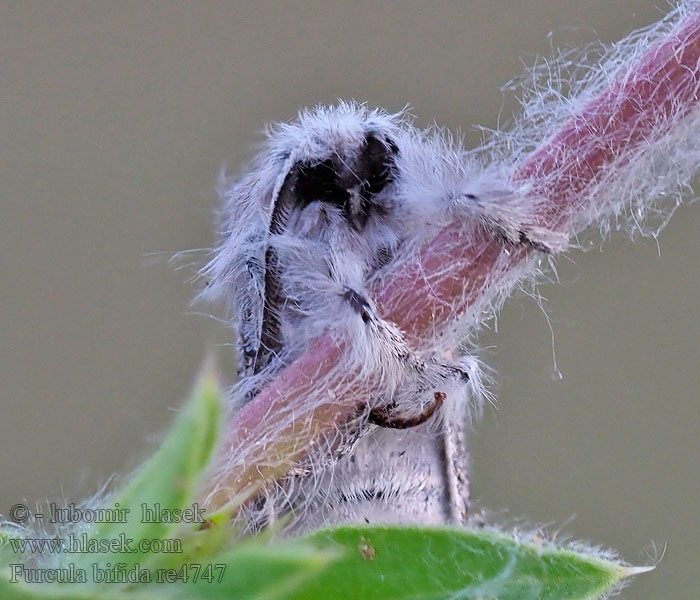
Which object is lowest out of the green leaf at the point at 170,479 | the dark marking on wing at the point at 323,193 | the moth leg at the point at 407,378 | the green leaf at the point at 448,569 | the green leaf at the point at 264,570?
the green leaf at the point at 264,570

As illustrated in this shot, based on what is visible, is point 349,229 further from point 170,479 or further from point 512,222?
point 170,479

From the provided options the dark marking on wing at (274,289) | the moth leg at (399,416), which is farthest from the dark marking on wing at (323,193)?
the moth leg at (399,416)

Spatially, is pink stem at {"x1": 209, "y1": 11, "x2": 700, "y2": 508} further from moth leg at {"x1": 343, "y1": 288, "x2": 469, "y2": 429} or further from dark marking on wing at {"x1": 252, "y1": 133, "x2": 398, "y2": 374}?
dark marking on wing at {"x1": 252, "y1": 133, "x2": 398, "y2": 374}

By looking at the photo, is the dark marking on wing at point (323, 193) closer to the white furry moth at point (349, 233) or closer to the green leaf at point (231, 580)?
the white furry moth at point (349, 233)

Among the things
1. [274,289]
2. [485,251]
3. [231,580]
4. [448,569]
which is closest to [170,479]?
[231,580]

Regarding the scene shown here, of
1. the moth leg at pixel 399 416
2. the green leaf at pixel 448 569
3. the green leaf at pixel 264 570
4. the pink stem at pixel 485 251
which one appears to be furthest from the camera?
the moth leg at pixel 399 416
